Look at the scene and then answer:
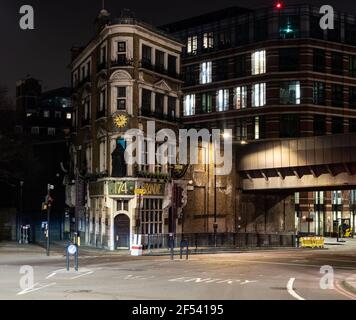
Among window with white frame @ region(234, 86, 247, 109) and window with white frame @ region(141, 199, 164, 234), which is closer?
window with white frame @ region(141, 199, 164, 234)

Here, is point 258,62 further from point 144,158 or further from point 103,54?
point 144,158

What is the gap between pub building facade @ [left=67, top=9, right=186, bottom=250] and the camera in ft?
183

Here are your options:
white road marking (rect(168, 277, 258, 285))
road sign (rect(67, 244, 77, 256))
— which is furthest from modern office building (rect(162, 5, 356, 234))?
white road marking (rect(168, 277, 258, 285))

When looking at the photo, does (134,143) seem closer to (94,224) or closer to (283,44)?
(94,224)

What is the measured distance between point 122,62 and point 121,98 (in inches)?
120

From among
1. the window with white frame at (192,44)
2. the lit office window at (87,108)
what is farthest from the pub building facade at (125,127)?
the window with white frame at (192,44)

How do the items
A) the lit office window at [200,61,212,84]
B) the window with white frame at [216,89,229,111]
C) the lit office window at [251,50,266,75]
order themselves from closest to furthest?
1. the lit office window at [251,50,266,75]
2. the window with white frame at [216,89,229,111]
3. the lit office window at [200,61,212,84]

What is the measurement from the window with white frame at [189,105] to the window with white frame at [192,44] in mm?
6564

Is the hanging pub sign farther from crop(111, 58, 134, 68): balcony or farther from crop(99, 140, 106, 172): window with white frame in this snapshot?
crop(111, 58, 134, 68): balcony

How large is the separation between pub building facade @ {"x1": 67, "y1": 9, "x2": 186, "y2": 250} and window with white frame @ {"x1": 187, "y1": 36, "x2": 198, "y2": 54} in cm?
3600

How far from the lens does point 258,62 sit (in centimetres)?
8969

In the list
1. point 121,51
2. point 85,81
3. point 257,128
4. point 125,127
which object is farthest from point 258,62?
point 125,127

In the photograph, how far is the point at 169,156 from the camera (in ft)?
197
